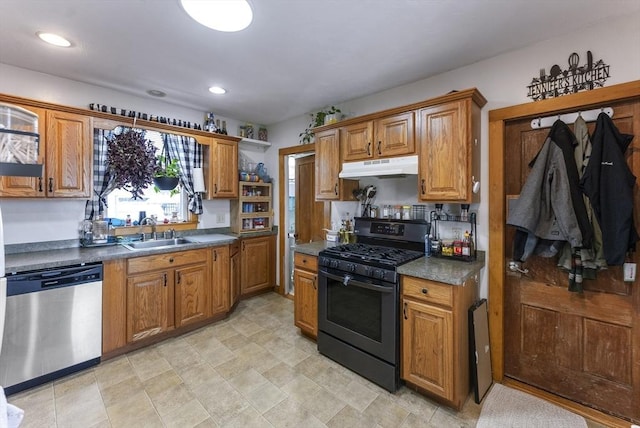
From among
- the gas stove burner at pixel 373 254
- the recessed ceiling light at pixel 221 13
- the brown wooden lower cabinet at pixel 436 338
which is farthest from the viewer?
the gas stove burner at pixel 373 254

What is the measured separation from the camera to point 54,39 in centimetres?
210

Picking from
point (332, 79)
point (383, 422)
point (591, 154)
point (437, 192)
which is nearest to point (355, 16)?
point (332, 79)


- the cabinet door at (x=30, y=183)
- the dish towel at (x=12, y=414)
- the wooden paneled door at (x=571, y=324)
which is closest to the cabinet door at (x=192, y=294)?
the cabinet door at (x=30, y=183)

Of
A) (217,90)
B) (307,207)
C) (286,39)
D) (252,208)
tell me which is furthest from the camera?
(252,208)

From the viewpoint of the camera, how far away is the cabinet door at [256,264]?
3979 millimetres

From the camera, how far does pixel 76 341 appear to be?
2363 mm

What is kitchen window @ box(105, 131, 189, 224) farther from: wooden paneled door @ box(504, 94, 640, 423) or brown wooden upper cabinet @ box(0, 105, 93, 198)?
wooden paneled door @ box(504, 94, 640, 423)

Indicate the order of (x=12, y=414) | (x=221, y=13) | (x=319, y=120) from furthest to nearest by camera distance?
(x=319, y=120)
(x=221, y=13)
(x=12, y=414)

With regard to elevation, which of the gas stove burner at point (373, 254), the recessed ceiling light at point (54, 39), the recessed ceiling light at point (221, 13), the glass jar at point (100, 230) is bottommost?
the gas stove burner at point (373, 254)

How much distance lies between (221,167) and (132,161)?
97 centimetres

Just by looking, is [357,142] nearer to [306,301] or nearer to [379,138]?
[379,138]

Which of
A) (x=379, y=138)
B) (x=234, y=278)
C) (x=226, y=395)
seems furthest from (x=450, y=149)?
(x=234, y=278)

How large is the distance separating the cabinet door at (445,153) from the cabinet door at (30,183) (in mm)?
3178

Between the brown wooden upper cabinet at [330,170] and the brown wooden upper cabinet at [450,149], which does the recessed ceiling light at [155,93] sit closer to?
the brown wooden upper cabinet at [330,170]
